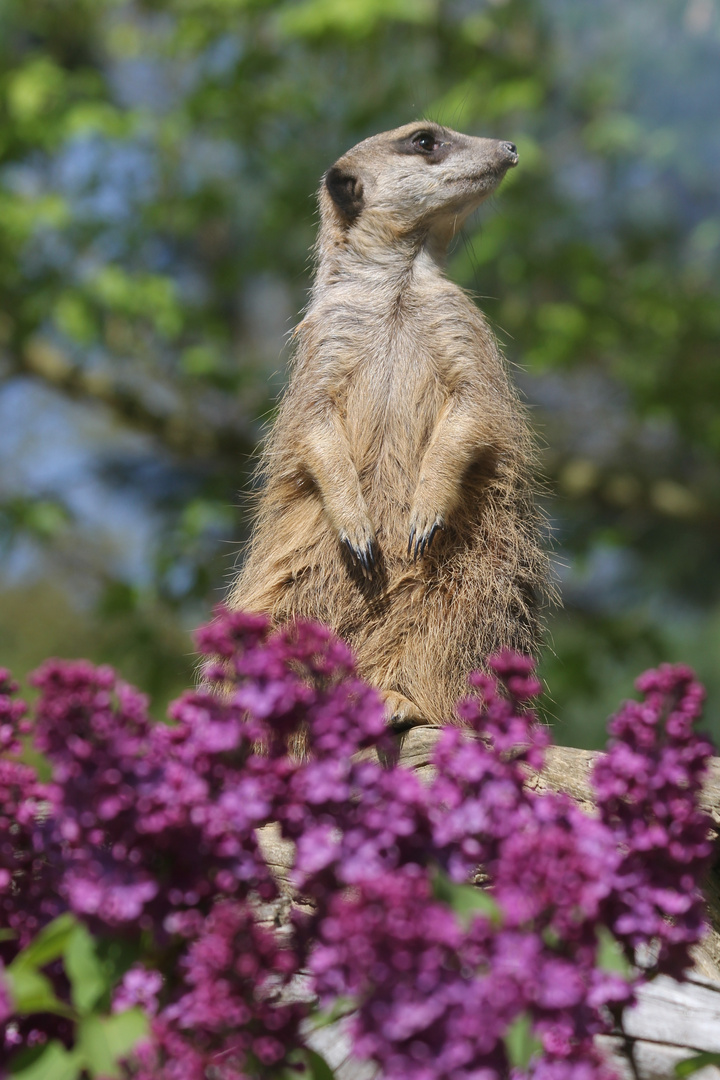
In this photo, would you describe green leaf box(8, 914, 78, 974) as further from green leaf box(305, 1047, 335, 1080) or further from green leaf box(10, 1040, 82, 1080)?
green leaf box(305, 1047, 335, 1080)

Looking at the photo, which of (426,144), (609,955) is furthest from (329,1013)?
(426,144)

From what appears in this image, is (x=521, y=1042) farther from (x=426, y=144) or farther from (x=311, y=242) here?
(x=311, y=242)

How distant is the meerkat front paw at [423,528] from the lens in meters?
3.07

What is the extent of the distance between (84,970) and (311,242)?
702 cm

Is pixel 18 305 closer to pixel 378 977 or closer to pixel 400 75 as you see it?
pixel 400 75

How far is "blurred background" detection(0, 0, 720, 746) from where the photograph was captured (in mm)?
6777

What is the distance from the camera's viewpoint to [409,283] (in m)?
3.48

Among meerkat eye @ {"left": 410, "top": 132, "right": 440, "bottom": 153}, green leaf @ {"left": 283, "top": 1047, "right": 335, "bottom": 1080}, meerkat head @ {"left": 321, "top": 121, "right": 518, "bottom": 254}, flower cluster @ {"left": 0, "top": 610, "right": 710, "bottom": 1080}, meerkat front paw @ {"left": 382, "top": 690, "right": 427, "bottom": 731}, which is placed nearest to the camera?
flower cluster @ {"left": 0, "top": 610, "right": 710, "bottom": 1080}

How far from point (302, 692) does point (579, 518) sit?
22.8 ft

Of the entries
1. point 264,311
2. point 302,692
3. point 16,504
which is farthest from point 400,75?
point 302,692

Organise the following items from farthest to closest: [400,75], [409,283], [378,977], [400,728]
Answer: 1. [400,75]
2. [409,283]
3. [400,728]
4. [378,977]

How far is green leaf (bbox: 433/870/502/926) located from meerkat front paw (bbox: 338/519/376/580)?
5.91 ft

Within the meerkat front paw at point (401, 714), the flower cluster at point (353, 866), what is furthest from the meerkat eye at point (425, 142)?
the flower cluster at point (353, 866)

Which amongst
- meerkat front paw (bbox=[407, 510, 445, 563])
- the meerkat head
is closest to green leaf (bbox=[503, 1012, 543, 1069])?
meerkat front paw (bbox=[407, 510, 445, 563])
